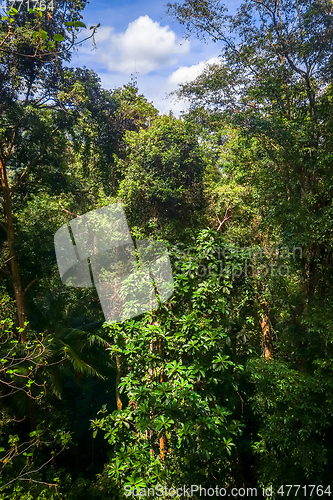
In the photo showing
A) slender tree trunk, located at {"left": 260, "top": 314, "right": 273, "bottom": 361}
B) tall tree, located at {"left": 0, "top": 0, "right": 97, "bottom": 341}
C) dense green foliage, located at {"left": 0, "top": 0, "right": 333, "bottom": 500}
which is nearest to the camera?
dense green foliage, located at {"left": 0, "top": 0, "right": 333, "bottom": 500}

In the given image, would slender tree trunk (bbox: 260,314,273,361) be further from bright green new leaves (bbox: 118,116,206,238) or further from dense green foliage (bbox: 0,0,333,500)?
bright green new leaves (bbox: 118,116,206,238)

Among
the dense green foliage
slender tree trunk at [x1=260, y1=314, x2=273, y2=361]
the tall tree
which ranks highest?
the tall tree

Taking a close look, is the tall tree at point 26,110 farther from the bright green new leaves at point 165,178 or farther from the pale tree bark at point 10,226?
the bright green new leaves at point 165,178

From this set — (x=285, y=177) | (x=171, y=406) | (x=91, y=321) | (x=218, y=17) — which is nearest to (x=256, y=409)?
(x=171, y=406)

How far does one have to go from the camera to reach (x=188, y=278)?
3.68 metres

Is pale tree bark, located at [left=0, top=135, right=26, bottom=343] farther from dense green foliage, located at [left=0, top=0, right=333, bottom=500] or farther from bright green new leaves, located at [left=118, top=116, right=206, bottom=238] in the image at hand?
bright green new leaves, located at [left=118, top=116, right=206, bottom=238]

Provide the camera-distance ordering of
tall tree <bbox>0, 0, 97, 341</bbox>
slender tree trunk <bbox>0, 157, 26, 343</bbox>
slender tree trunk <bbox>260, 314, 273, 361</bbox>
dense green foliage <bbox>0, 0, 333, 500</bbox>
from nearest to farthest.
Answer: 1. dense green foliage <bbox>0, 0, 333, 500</bbox>
2. tall tree <bbox>0, 0, 97, 341</bbox>
3. slender tree trunk <bbox>0, 157, 26, 343</bbox>
4. slender tree trunk <bbox>260, 314, 273, 361</bbox>

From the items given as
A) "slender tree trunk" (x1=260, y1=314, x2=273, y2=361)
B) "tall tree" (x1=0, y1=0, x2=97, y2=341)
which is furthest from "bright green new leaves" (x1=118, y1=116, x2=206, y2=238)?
"slender tree trunk" (x1=260, y1=314, x2=273, y2=361)

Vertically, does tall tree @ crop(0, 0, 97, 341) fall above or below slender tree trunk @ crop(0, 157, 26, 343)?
above

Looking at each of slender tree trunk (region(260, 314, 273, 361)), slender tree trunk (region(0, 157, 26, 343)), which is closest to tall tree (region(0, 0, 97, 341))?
slender tree trunk (region(0, 157, 26, 343))

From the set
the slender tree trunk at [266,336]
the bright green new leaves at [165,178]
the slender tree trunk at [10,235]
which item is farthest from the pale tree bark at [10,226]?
the slender tree trunk at [266,336]

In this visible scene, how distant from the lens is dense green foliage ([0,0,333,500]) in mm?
3307

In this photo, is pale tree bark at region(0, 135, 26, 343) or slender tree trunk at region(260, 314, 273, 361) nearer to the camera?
pale tree bark at region(0, 135, 26, 343)

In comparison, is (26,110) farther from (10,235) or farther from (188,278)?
(188,278)
